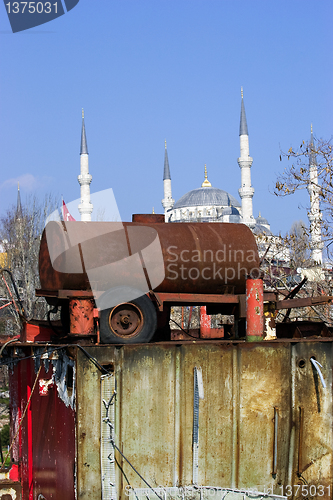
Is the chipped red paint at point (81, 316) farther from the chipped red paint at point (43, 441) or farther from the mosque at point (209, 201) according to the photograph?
the mosque at point (209, 201)

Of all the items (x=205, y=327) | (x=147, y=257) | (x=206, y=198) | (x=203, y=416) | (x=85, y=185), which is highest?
(x=206, y=198)

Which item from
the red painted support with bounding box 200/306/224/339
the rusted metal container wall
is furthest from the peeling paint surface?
the red painted support with bounding box 200/306/224/339

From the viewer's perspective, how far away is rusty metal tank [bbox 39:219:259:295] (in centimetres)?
801

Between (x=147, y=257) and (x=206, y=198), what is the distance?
125767 mm

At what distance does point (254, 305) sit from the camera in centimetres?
788

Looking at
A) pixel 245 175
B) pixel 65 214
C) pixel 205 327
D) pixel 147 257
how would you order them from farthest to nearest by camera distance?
pixel 245 175 < pixel 205 327 < pixel 65 214 < pixel 147 257

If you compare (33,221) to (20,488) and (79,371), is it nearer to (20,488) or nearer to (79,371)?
(20,488)

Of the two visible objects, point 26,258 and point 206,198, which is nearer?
point 26,258

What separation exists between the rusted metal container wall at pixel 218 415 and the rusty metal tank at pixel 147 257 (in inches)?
50.6

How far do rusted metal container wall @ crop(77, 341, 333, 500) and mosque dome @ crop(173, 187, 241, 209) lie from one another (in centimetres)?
12478

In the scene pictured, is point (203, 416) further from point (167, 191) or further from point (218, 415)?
point (167, 191)

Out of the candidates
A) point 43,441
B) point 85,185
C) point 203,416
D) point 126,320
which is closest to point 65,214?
point 126,320

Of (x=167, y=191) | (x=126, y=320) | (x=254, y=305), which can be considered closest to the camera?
(x=126, y=320)

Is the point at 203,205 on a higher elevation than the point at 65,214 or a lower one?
higher
